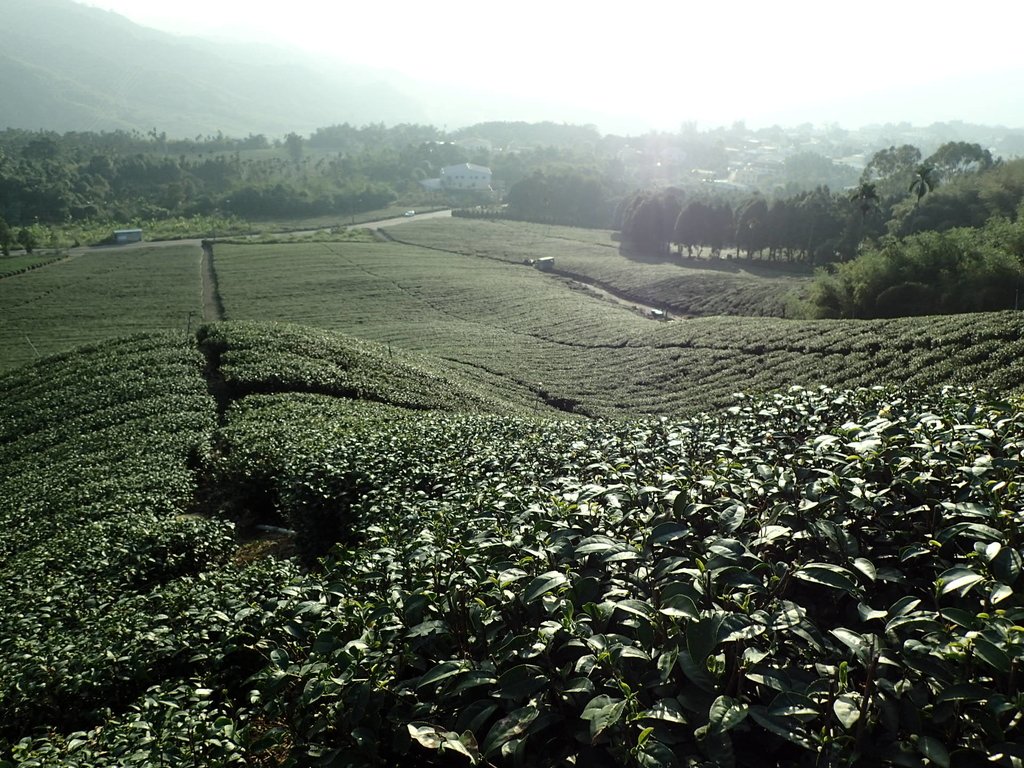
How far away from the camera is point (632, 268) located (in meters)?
62.1

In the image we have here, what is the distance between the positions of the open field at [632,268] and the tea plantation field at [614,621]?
37600 mm

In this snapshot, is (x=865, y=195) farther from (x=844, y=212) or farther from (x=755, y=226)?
(x=755, y=226)

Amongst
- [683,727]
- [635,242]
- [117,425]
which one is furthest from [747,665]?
[635,242]

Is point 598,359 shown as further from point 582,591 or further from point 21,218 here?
point 21,218

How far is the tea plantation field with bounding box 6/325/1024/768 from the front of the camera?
8.89 feet

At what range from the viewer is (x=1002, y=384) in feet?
54.9

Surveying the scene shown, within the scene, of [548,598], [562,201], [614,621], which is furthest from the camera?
[562,201]

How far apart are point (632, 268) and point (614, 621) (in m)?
60.7

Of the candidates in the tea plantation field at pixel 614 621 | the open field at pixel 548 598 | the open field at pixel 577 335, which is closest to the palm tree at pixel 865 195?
the open field at pixel 577 335

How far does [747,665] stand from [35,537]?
1124cm

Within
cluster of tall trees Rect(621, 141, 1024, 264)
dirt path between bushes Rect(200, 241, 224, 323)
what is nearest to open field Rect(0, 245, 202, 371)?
dirt path between bushes Rect(200, 241, 224, 323)

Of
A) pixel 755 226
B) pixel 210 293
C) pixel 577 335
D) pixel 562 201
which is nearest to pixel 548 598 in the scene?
pixel 577 335

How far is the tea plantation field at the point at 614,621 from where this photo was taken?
107 inches

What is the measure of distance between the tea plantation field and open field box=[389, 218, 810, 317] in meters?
37.6
